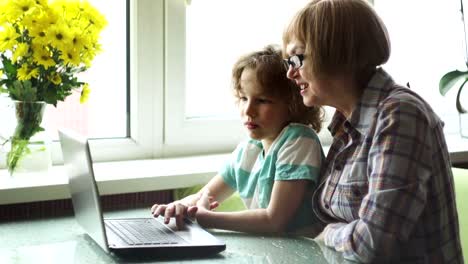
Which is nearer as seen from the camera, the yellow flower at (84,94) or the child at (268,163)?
the child at (268,163)

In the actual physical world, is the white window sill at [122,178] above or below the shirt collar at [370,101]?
below

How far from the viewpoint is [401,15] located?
2.79 m

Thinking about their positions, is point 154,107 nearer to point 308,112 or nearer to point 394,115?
point 308,112

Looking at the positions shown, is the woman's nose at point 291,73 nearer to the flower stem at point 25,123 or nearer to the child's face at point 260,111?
the child's face at point 260,111

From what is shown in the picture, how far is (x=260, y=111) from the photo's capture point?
175cm

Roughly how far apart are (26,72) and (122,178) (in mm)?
368

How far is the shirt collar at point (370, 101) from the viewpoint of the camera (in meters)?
1.53

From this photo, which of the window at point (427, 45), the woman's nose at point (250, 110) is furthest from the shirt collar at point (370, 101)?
the window at point (427, 45)

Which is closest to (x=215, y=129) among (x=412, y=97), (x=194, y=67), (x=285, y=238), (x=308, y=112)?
(x=194, y=67)

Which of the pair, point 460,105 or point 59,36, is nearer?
point 59,36

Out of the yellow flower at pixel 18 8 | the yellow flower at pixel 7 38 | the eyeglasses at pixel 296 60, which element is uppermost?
the yellow flower at pixel 18 8

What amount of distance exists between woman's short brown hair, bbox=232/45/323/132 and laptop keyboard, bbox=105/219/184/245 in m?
0.38

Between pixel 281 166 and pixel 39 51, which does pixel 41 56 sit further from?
pixel 281 166

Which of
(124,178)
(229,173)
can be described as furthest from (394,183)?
(124,178)
